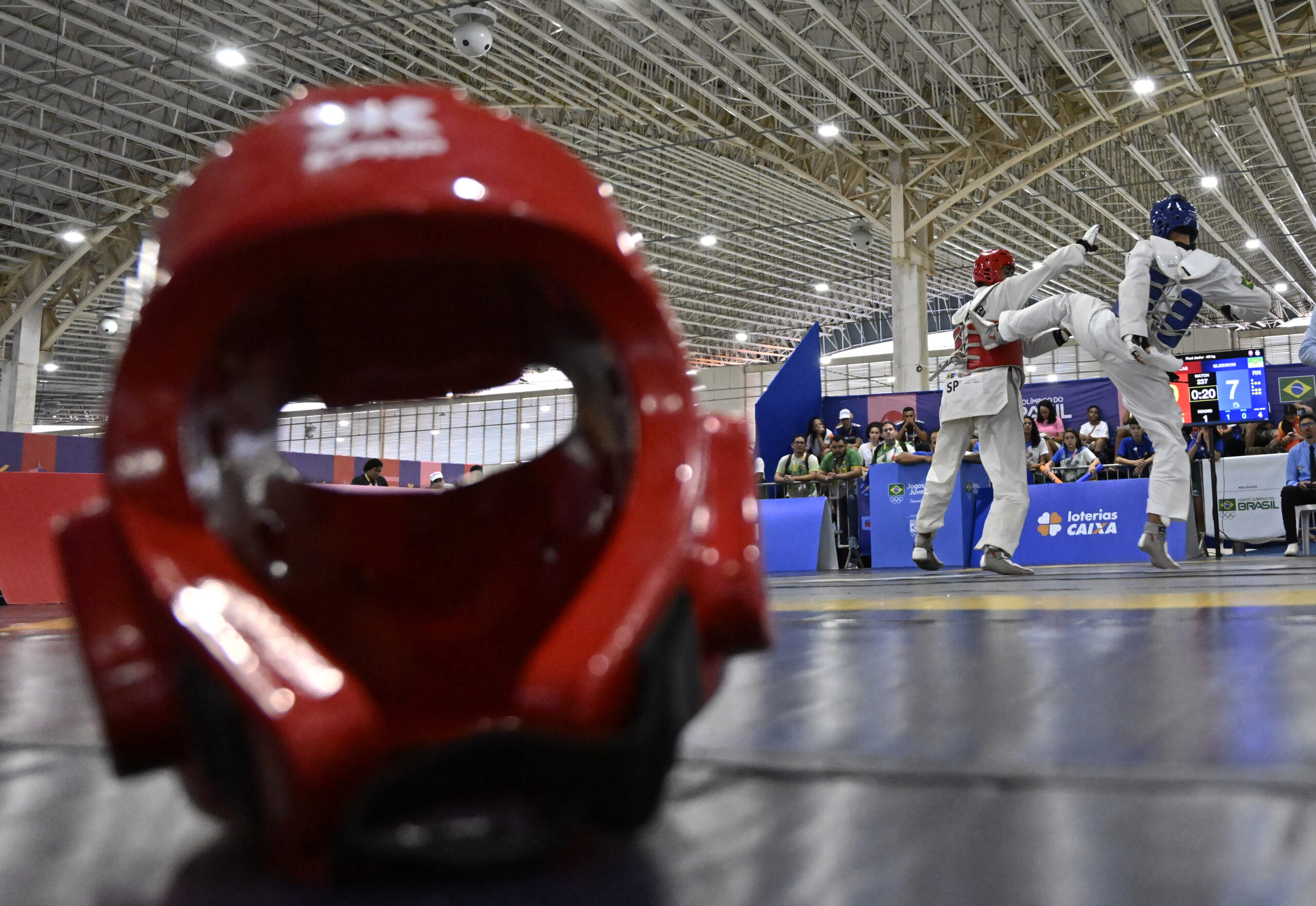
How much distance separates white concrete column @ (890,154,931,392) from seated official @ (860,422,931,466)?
6314 mm

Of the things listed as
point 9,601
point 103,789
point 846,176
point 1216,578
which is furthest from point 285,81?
point 103,789

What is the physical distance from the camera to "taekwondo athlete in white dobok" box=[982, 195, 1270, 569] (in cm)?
504

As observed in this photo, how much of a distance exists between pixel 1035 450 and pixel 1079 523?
161cm

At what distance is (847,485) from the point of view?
10852 millimetres

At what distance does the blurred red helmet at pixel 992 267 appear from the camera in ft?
18.8

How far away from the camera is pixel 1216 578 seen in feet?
13.3

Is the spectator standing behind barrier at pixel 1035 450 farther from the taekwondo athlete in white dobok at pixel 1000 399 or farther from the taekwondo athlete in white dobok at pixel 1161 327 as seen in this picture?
the taekwondo athlete in white dobok at pixel 1161 327

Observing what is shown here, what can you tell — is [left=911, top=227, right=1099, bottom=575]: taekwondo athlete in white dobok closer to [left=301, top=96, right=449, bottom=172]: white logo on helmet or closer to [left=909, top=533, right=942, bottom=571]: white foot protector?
[left=909, top=533, right=942, bottom=571]: white foot protector

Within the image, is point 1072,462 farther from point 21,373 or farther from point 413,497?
point 21,373

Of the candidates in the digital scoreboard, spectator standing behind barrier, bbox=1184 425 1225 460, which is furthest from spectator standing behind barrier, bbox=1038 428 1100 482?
the digital scoreboard

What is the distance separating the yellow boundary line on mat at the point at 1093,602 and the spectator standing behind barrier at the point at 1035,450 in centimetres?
676

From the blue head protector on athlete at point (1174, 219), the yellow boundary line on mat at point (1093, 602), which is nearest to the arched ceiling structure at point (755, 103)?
the blue head protector on athlete at point (1174, 219)

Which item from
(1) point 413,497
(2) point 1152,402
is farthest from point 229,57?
(1) point 413,497

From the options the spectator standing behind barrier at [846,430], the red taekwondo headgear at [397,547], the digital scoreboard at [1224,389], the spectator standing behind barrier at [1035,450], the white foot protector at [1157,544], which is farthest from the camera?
the spectator standing behind barrier at [846,430]
